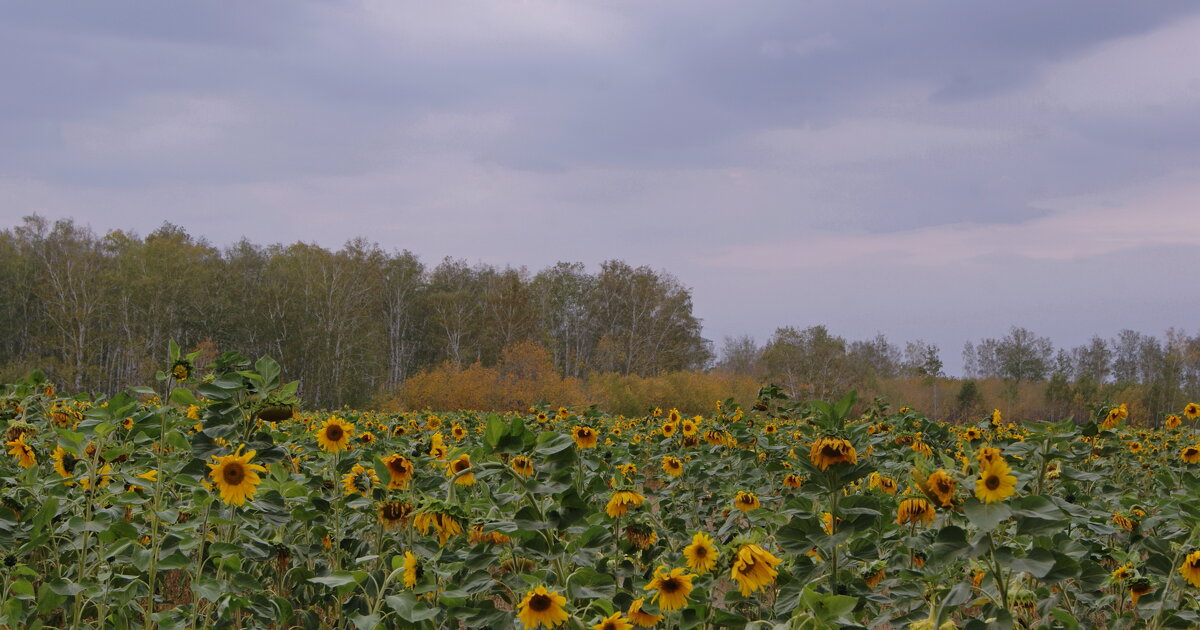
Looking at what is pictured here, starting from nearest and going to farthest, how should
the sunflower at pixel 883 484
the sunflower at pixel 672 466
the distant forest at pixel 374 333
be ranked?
the sunflower at pixel 883 484 → the sunflower at pixel 672 466 → the distant forest at pixel 374 333

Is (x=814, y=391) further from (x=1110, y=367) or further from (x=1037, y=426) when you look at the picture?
(x=1037, y=426)

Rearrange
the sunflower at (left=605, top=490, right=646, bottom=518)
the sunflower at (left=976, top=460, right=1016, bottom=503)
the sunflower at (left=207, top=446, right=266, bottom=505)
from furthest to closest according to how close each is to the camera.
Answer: the sunflower at (left=605, top=490, right=646, bottom=518), the sunflower at (left=207, top=446, right=266, bottom=505), the sunflower at (left=976, top=460, right=1016, bottom=503)

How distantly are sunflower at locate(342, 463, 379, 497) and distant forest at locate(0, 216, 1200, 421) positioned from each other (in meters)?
23.1

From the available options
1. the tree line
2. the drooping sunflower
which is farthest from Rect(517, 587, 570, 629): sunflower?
the tree line

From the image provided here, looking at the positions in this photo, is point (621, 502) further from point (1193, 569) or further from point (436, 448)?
point (1193, 569)

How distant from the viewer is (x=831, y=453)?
6.65 feet

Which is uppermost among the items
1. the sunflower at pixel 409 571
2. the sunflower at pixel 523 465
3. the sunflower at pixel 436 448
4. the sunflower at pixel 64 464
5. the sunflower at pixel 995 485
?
the sunflower at pixel 995 485

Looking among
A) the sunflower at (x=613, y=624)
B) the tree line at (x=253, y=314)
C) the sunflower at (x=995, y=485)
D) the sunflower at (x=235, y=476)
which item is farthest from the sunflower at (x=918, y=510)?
the tree line at (x=253, y=314)

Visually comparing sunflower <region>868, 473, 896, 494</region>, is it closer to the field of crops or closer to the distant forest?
the field of crops

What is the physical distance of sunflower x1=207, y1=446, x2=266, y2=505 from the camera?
2.30m

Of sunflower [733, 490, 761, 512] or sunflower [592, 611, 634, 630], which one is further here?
sunflower [733, 490, 761, 512]

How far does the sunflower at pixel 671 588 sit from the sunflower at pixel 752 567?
0.13m

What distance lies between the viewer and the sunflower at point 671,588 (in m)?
2.02

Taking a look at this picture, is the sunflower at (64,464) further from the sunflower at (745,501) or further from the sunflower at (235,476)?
the sunflower at (745,501)
